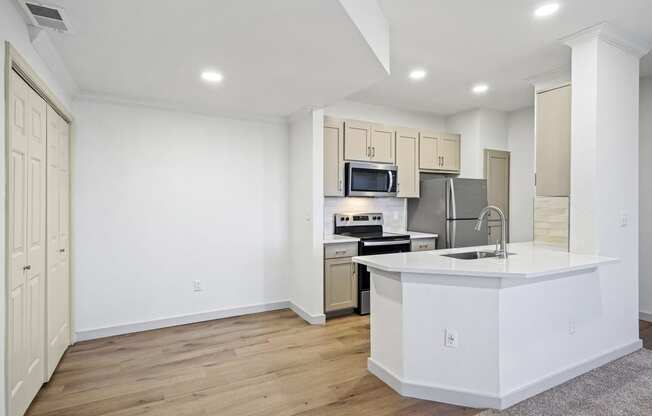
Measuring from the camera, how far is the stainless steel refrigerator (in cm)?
437

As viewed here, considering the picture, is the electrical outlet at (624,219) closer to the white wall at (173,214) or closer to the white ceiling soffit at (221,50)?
the white ceiling soffit at (221,50)

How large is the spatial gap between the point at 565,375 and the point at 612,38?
256 cm

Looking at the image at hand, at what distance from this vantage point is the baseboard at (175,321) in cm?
338

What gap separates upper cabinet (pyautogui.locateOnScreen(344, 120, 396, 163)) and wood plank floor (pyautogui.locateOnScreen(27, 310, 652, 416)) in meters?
2.03

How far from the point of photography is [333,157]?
13.6ft

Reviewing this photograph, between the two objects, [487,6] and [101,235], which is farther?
[101,235]

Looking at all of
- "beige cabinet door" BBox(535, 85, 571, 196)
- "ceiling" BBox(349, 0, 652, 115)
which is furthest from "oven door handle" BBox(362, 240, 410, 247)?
"ceiling" BBox(349, 0, 652, 115)

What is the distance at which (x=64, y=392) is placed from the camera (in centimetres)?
244

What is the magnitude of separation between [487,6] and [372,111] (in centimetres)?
248

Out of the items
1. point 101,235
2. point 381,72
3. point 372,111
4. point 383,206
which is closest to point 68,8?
point 381,72

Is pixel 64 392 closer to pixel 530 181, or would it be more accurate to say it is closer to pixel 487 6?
pixel 487 6

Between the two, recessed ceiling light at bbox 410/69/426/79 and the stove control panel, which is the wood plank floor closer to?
the stove control panel

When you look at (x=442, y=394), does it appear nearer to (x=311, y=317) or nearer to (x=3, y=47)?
(x=311, y=317)

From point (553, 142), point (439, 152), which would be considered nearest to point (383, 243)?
point (439, 152)
